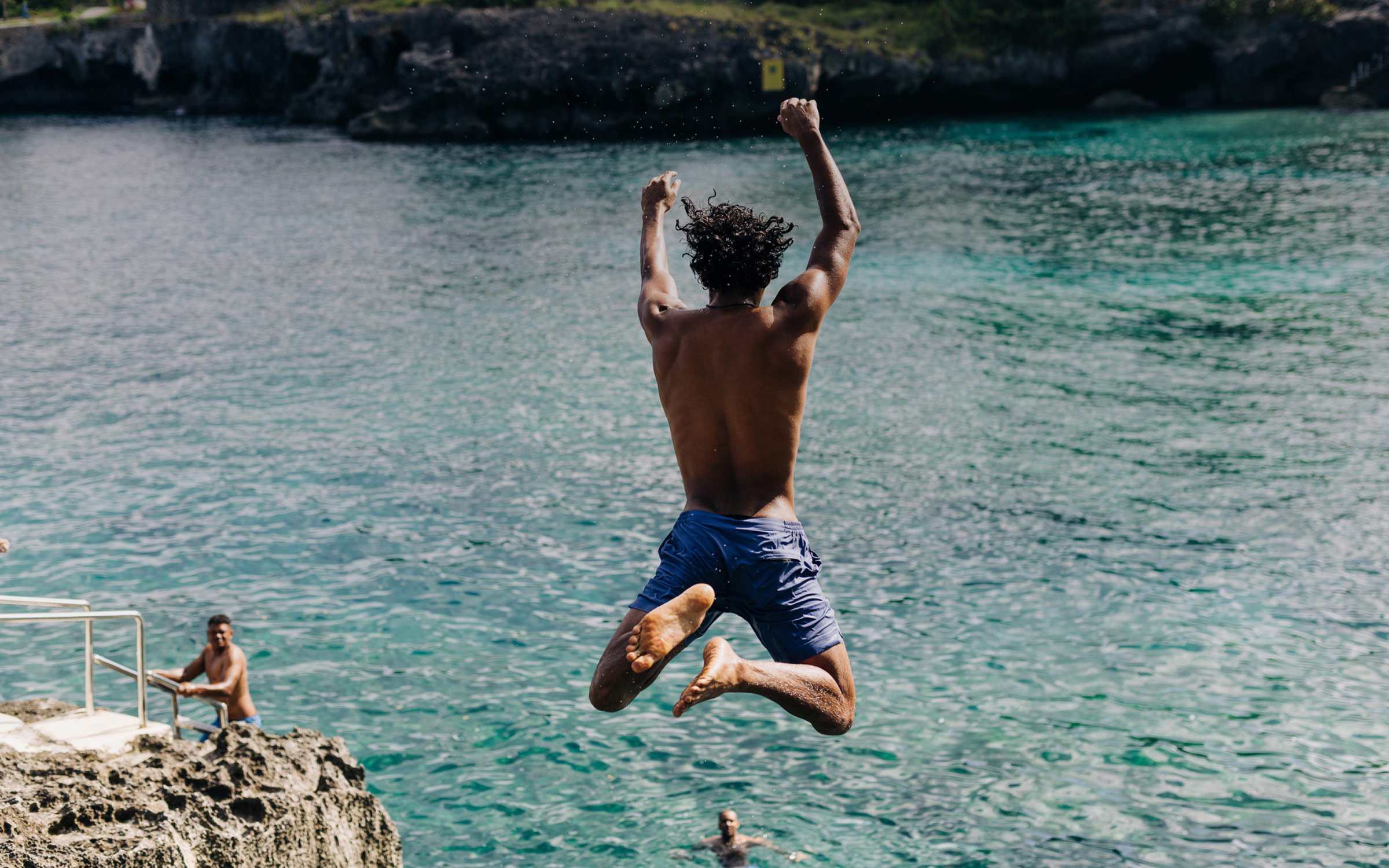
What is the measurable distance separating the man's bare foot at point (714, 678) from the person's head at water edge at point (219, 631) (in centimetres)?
708

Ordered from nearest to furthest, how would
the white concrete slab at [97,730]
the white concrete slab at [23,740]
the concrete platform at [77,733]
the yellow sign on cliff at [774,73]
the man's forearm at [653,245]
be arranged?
the man's forearm at [653,245]
the white concrete slab at [23,740]
the concrete platform at [77,733]
the white concrete slab at [97,730]
the yellow sign on cliff at [774,73]

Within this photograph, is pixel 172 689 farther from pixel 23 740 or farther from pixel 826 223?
pixel 826 223

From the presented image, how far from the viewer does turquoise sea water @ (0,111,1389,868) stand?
10438mm

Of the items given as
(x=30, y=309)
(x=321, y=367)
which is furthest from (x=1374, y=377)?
(x=30, y=309)

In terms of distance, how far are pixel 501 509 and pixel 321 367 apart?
8.38 meters

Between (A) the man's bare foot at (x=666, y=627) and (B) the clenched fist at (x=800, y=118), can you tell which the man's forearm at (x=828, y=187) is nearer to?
(B) the clenched fist at (x=800, y=118)

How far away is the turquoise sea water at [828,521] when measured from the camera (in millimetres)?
10438

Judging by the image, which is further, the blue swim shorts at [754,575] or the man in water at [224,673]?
the man in water at [224,673]

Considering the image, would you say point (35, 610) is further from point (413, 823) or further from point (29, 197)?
point (29, 197)

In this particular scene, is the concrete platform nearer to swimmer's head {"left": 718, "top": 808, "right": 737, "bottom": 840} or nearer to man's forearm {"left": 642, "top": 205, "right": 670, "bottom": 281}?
swimmer's head {"left": 718, "top": 808, "right": 737, "bottom": 840}

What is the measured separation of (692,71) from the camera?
53.3m

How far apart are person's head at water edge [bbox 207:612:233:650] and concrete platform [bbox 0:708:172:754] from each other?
6.65ft

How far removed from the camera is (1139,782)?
1046 cm

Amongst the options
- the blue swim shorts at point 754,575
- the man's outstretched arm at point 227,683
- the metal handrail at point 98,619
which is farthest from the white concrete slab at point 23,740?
the blue swim shorts at point 754,575
